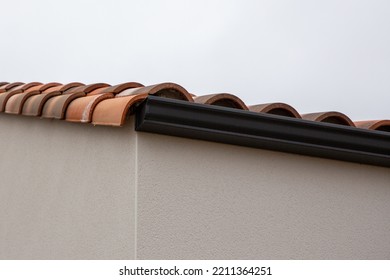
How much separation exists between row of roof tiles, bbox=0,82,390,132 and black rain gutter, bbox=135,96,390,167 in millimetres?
103

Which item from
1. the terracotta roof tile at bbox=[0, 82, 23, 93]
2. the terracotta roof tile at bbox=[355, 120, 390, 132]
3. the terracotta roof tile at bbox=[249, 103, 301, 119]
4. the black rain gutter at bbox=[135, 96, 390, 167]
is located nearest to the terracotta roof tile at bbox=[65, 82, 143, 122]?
the black rain gutter at bbox=[135, 96, 390, 167]

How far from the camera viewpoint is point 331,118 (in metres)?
5.62

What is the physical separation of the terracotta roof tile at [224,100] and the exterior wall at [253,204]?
0.88 feet

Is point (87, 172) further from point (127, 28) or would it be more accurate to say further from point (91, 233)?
point (127, 28)

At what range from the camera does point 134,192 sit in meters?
4.97

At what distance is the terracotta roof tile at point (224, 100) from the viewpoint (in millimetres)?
5102

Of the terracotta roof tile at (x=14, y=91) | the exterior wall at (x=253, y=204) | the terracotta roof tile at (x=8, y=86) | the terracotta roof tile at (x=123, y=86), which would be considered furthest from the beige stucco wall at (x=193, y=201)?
the terracotta roof tile at (x=8, y=86)

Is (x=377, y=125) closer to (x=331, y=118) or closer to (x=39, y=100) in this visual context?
(x=331, y=118)

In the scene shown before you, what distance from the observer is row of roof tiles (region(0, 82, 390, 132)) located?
4.92 metres

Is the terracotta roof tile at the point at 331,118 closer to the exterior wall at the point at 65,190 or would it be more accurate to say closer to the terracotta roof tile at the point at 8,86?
the exterior wall at the point at 65,190

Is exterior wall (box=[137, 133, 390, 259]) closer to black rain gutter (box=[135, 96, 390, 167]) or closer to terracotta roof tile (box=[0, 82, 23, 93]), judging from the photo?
black rain gutter (box=[135, 96, 390, 167])

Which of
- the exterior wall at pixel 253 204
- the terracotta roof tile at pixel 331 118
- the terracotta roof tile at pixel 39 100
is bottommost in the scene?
the exterior wall at pixel 253 204

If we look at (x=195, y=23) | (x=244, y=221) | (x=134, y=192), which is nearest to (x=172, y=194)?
(x=134, y=192)
